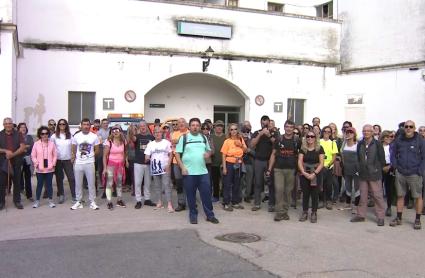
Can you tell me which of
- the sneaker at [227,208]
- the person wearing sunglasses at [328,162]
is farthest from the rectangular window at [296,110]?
the sneaker at [227,208]

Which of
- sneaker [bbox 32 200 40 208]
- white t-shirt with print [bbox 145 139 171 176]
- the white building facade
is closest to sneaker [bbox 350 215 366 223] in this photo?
white t-shirt with print [bbox 145 139 171 176]

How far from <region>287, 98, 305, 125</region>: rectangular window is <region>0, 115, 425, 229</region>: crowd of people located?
1116 centimetres

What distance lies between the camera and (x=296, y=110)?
22766 millimetres

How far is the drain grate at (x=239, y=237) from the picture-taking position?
732 cm

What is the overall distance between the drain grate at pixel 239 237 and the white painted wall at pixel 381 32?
48.6 ft

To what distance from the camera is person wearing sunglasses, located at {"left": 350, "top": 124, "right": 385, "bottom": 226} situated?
28.7 ft

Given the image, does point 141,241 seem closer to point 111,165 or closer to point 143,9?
point 111,165

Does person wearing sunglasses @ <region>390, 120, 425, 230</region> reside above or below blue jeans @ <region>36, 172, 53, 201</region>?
above

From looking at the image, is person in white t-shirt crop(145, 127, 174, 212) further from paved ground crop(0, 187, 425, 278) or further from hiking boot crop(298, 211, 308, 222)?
hiking boot crop(298, 211, 308, 222)

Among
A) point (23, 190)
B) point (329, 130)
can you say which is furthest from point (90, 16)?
point (329, 130)

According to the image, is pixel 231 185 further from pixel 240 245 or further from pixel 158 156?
pixel 240 245

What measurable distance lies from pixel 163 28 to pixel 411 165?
1342 cm

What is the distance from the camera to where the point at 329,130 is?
34.4 feet

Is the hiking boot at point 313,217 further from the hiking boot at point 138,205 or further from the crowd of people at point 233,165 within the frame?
the hiking boot at point 138,205
